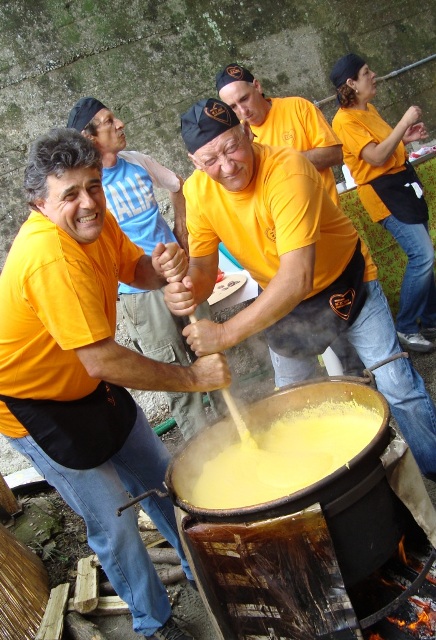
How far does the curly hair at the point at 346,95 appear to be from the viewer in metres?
4.78

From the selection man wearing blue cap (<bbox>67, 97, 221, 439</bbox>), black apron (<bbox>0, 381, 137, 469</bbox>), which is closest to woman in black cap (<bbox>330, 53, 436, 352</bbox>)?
man wearing blue cap (<bbox>67, 97, 221, 439</bbox>)

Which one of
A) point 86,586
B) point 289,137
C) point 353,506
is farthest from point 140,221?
point 353,506

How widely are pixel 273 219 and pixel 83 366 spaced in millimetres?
1069

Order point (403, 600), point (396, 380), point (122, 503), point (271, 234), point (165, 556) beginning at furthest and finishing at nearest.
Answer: point (165, 556) < point (396, 380) < point (271, 234) < point (122, 503) < point (403, 600)

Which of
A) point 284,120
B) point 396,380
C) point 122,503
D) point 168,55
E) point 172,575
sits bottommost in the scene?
point 172,575

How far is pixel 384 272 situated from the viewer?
544cm

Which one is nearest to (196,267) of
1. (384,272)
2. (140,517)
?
(140,517)

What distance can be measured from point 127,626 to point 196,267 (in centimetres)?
205

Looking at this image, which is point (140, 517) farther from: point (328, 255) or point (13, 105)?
point (13, 105)

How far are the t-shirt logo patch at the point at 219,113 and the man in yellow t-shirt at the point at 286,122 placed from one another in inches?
59.6

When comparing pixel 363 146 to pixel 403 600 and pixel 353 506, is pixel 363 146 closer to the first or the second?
pixel 353 506

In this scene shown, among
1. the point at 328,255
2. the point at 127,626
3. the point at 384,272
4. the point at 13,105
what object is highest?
the point at 13,105

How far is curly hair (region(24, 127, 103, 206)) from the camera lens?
8.00 feet

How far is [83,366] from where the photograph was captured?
264 cm
